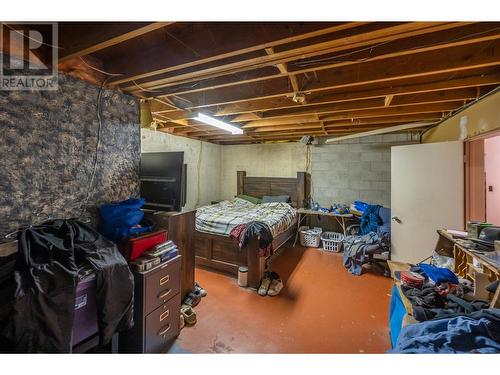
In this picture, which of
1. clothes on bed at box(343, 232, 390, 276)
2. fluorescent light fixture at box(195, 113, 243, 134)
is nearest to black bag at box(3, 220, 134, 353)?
fluorescent light fixture at box(195, 113, 243, 134)

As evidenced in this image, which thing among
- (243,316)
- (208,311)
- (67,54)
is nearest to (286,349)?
(243,316)

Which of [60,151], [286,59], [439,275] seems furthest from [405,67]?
[60,151]

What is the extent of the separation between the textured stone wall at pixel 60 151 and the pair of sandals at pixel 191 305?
1.35 m

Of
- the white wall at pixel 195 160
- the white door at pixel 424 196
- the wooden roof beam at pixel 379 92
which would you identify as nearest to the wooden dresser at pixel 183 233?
the wooden roof beam at pixel 379 92

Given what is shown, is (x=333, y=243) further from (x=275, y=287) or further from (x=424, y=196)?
(x=275, y=287)

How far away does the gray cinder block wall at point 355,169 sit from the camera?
14.8 ft

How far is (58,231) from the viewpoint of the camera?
55.0 inches

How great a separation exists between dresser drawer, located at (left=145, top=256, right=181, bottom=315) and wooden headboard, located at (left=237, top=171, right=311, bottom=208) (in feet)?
12.3

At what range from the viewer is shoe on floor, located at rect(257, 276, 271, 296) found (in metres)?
2.74

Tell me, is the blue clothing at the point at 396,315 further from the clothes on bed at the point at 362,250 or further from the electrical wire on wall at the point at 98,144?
the electrical wire on wall at the point at 98,144

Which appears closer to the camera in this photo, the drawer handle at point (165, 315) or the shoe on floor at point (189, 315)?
the drawer handle at point (165, 315)

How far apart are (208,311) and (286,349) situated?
37.4 inches
